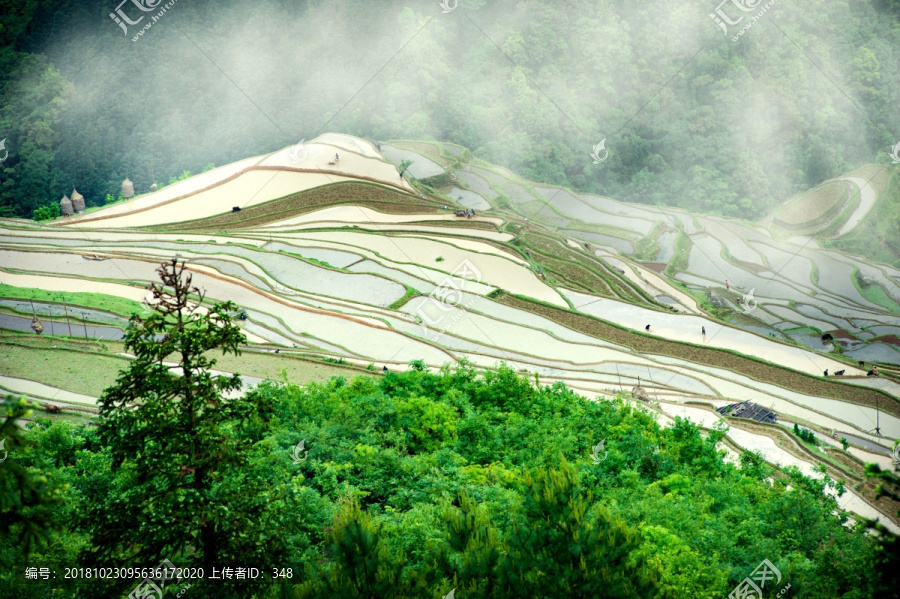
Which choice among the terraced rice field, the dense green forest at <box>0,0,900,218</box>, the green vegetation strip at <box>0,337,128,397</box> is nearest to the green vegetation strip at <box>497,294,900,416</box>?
the terraced rice field

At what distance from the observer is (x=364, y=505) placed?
9.86 meters

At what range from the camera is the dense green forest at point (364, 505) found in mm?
6160

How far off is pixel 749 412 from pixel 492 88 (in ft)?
185

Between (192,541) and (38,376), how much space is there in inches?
461

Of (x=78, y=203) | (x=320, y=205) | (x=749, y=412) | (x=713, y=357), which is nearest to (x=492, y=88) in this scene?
(x=320, y=205)

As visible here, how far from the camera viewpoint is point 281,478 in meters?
8.99

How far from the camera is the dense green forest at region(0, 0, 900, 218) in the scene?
58.0 m

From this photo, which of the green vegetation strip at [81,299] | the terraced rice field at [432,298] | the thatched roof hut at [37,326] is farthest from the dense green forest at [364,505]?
the green vegetation strip at [81,299]

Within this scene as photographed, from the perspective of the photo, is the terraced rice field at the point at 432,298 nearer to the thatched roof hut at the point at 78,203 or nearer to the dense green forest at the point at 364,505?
the thatched roof hut at the point at 78,203

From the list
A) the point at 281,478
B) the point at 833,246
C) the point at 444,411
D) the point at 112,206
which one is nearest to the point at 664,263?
the point at 833,246

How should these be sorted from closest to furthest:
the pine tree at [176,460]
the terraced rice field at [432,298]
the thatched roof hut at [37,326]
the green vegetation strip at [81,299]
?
the pine tree at [176,460], the thatched roof hut at [37,326], the terraced rice field at [432,298], the green vegetation strip at [81,299]

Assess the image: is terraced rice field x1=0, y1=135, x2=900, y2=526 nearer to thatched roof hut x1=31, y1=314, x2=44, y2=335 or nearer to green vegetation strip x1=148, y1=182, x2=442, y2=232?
green vegetation strip x1=148, y1=182, x2=442, y2=232

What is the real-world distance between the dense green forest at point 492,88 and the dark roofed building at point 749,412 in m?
46.0

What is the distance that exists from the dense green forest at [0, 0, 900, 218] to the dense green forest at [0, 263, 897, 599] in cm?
4851
